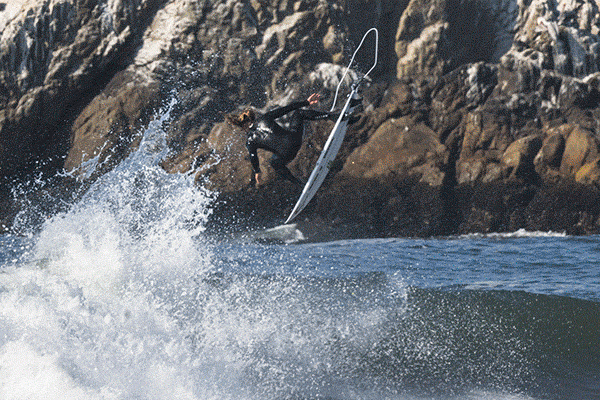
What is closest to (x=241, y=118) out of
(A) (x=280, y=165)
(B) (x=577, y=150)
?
(A) (x=280, y=165)

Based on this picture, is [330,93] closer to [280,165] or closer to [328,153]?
[328,153]

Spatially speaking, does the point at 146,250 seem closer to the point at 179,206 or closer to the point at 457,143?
the point at 179,206

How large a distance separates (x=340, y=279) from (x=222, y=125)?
29.3ft

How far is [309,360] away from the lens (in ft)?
20.0

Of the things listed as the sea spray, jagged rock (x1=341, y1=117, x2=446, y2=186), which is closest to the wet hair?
the sea spray

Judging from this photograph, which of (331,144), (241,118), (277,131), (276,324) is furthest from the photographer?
(331,144)

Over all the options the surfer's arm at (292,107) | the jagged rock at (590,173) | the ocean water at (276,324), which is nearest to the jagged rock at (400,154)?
the jagged rock at (590,173)

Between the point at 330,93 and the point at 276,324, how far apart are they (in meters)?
11.1

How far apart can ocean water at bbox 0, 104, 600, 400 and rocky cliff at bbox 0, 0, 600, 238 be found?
5.03m

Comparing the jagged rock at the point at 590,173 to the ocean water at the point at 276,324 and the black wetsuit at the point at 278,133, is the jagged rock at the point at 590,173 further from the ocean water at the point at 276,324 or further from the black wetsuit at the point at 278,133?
the black wetsuit at the point at 278,133

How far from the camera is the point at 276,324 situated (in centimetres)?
675

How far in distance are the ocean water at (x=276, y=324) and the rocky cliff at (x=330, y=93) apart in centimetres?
503

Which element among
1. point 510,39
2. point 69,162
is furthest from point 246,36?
point 510,39

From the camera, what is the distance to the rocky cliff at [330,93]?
611 inches
